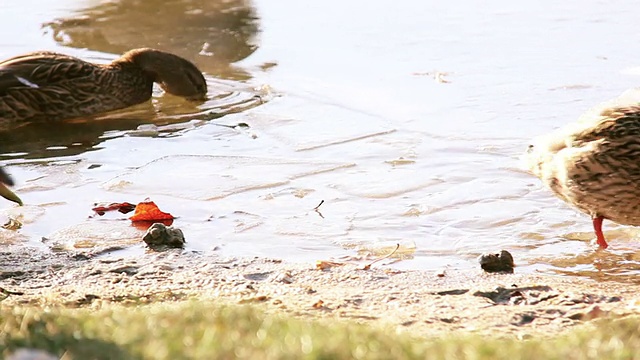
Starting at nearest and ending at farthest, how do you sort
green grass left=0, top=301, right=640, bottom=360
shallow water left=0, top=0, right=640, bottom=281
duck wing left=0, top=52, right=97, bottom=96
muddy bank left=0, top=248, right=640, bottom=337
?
green grass left=0, top=301, right=640, bottom=360 < muddy bank left=0, top=248, right=640, bottom=337 < shallow water left=0, top=0, right=640, bottom=281 < duck wing left=0, top=52, right=97, bottom=96

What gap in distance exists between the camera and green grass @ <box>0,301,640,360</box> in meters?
3.70

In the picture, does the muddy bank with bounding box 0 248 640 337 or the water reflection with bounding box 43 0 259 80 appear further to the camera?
the water reflection with bounding box 43 0 259 80

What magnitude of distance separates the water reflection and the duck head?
71cm

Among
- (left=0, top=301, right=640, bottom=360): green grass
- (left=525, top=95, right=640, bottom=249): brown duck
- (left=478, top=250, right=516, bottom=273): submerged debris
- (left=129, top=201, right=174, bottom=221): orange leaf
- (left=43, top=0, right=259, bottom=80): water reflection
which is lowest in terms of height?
(left=43, top=0, right=259, bottom=80): water reflection

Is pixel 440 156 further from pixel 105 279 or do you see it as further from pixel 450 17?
pixel 450 17

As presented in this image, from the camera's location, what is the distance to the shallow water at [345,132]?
24.7ft

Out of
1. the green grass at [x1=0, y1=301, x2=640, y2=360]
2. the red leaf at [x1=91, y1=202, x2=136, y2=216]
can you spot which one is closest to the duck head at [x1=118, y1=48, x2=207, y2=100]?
the red leaf at [x1=91, y1=202, x2=136, y2=216]

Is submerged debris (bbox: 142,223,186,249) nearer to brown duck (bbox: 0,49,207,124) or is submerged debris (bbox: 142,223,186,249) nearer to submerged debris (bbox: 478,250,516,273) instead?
submerged debris (bbox: 478,250,516,273)

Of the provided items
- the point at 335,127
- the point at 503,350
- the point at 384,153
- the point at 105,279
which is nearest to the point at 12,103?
the point at 335,127

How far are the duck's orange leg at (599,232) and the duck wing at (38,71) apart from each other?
19.3 feet

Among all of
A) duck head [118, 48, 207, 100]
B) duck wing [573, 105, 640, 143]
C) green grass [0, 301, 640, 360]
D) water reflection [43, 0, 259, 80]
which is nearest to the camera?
green grass [0, 301, 640, 360]

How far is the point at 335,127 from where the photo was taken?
10008 mm

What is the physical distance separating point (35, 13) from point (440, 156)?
8.20m

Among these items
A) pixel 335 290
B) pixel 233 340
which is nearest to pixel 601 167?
pixel 335 290
